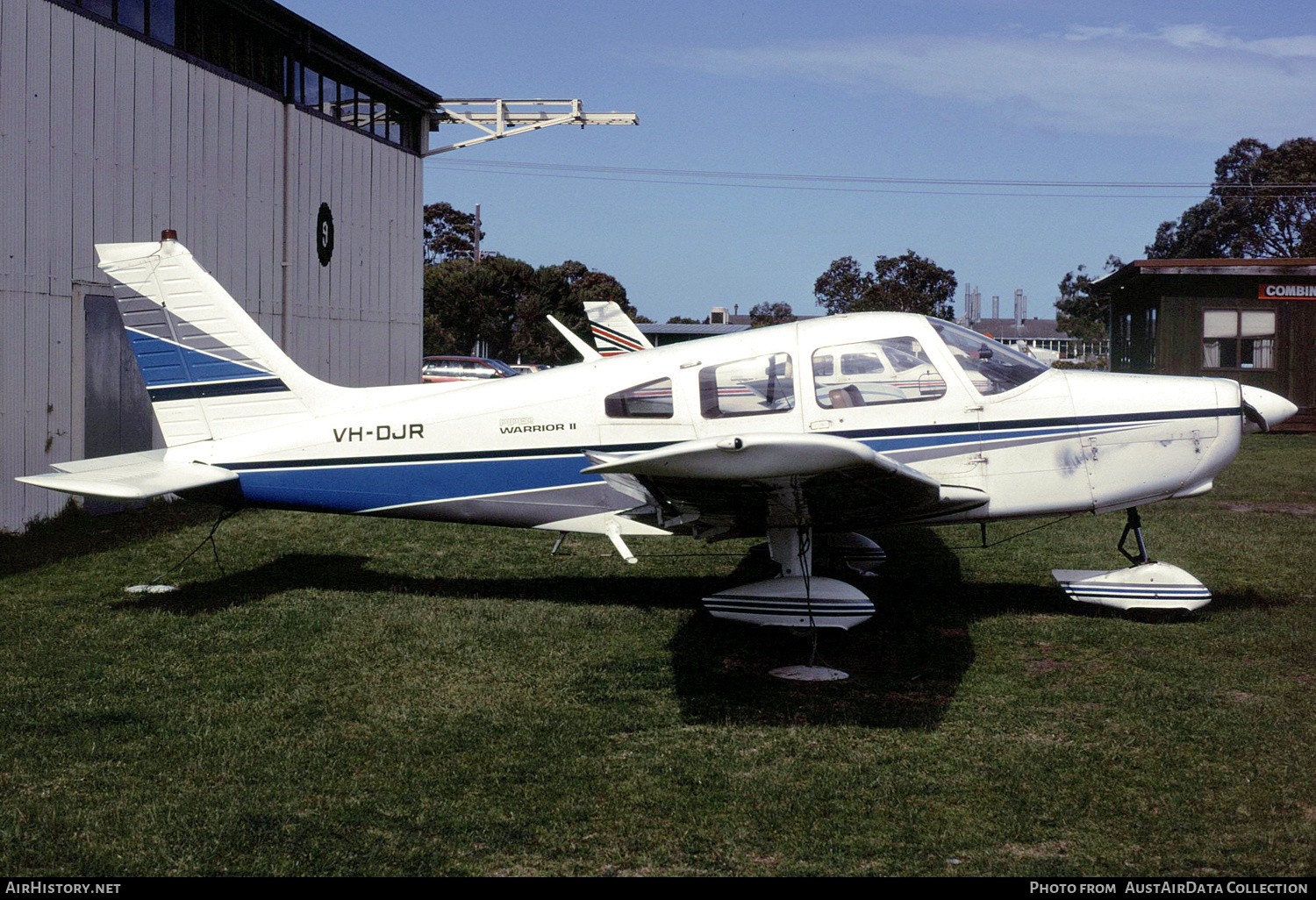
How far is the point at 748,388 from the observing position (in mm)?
7039

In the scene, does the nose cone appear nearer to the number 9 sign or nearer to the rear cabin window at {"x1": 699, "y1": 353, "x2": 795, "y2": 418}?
the rear cabin window at {"x1": 699, "y1": 353, "x2": 795, "y2": 418}

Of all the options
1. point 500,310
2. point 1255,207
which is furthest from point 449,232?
point 1255,207

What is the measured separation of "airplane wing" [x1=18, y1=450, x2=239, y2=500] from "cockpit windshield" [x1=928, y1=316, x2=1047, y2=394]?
5174 mm

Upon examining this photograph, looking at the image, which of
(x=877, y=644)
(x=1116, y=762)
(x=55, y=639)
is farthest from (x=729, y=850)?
(x=55, y=639)

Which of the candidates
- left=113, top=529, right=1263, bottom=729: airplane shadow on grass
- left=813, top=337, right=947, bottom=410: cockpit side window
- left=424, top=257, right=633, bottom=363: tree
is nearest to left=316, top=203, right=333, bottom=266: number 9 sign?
left=113, top=529, right=1263, bottom=729: airplane shadow on grass

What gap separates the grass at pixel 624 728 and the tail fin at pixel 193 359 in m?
1.36

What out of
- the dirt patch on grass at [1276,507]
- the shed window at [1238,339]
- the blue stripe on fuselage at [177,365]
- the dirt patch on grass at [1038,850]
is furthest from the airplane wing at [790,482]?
the shed window at [1238,339]

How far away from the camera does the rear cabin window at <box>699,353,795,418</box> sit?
699cm

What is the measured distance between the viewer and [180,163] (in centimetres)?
1311

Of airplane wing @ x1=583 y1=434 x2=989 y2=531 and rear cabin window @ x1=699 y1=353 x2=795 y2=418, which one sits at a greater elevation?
rear cabin window @ x1=699 y1=353 x2=795 y2=418

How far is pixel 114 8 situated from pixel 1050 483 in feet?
36.8

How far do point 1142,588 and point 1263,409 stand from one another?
1.51 m

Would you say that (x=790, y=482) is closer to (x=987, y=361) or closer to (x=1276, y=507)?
(x=987, y=361)

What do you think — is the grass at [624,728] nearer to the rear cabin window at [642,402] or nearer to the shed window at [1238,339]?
the rear cabin window at [642,402]
